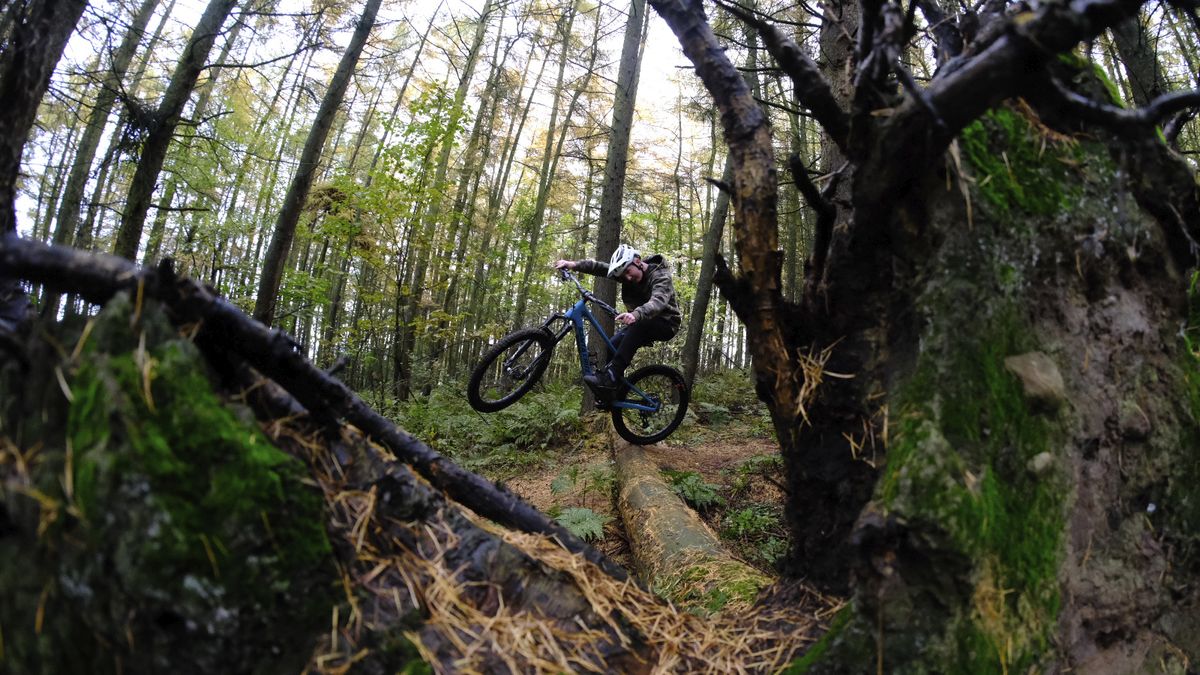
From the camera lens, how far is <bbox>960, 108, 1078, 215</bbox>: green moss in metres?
1.75

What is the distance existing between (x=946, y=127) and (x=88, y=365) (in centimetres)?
203

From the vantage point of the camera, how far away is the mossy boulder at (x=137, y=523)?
1048 mm

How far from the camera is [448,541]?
1.58 m

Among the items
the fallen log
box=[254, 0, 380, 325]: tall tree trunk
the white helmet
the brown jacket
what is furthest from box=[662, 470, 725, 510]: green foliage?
box=[254, 0, 380, 325]: tall tree trunk

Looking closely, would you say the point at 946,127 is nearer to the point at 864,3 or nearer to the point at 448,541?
the point at 864,3

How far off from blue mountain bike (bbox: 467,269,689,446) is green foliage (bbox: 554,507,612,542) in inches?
68.9

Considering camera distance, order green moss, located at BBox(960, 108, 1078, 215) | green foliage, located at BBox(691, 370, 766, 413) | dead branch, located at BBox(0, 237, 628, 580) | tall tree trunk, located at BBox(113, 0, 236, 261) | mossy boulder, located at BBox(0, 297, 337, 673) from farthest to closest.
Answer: green foliage, located at BBox(691, 370, 766, 413) → tall tree trunk, located at BBox(113, 0, 236, 261) → green moss, located at BBox(960, 108, 1078, 215) → dead branch, located at BBox(0, 237, 628, 580) → mossy boulder, located at BBox(0, 297, 337, 673)

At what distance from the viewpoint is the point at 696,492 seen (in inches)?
209

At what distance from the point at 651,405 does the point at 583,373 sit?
0.89m

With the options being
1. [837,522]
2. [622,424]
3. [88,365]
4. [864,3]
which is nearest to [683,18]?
[864,3]

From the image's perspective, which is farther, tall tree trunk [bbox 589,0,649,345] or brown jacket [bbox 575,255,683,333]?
tall tree trunk [bbox 589,0,649,345]

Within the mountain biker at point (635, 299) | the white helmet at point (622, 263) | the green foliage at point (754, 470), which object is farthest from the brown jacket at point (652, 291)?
Result: the green foliage at point (754, 470)

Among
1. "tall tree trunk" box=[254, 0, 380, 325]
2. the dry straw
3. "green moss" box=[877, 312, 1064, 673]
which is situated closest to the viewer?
the dry straw

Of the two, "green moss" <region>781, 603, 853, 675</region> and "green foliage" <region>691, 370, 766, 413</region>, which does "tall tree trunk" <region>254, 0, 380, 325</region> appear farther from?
"green moss" <region>781, 603, 853, 675</region>
